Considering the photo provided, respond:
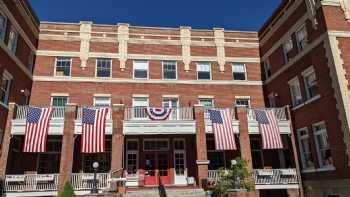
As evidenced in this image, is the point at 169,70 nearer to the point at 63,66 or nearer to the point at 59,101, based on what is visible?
the point at 63,66

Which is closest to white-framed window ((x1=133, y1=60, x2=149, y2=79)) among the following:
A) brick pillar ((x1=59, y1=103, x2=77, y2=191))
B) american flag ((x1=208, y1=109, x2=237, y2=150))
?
brick pillar ((x1=59, y1=103, x2=77, y2=191))

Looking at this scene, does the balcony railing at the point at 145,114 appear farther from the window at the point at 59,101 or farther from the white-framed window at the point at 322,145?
the white-framed window at the point at 322,145

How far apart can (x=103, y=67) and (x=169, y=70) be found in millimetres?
5369

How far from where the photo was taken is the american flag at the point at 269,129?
18.6 m

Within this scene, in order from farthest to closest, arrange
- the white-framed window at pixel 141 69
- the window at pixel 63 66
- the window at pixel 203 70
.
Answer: the window at pixel 203 70
the white-framed window at pixel 141 69
the window at pixel 63 66

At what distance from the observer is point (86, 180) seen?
17.2 meters

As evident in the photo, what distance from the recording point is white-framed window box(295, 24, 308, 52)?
63.0 ft

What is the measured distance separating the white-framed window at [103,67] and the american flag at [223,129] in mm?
9140

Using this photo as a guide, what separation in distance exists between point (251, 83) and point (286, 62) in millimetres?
3871

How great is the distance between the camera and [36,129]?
678 inches

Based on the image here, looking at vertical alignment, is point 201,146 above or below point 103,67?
below

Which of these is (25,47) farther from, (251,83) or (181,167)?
(251,83)

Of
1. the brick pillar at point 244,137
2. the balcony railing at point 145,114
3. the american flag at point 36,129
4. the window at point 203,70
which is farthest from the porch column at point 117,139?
the window at point 203,70

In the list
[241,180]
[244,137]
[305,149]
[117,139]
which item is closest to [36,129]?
[117,139]
